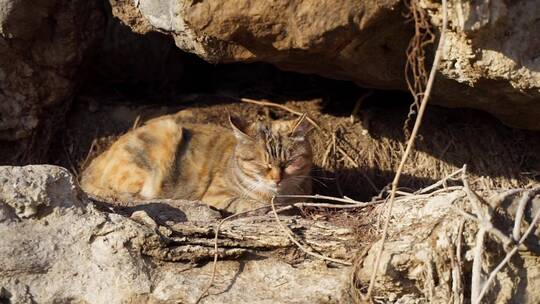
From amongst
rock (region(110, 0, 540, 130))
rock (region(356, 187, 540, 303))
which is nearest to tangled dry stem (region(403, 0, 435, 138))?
rock (region(110, 0, 540, 130))

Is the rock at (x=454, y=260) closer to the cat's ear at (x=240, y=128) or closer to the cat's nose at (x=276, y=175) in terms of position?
Answer: the cat's nose at (x=276, y=175)

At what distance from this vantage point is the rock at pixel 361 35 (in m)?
5.14

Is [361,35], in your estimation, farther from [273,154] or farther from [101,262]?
[101,262]

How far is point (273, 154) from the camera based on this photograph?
6473mm

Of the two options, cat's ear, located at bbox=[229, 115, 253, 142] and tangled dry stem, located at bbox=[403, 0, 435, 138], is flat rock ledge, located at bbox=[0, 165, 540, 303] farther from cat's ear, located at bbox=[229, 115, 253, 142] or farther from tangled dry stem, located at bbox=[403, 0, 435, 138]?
cat's ear, located at bbox=[229, 115, 253, 142]

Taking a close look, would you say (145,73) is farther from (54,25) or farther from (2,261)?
(2,261)

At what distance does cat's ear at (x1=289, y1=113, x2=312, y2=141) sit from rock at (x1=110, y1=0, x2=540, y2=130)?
0.69 meters

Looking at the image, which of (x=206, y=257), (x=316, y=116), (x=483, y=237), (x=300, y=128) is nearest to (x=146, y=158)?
(x=300, y=128)

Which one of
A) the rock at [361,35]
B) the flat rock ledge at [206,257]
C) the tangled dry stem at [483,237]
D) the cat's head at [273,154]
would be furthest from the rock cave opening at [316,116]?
the tangled dry stem at [483,237]

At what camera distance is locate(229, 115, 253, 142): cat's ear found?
6574mm

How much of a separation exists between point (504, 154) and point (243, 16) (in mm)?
2866

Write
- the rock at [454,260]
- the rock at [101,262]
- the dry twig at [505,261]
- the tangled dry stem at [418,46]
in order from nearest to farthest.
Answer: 1. the dry twig at [505,261]
2. the rock at [454,260]
3. the rock at [101,262]
4. the tangled dry stem at [418,46]

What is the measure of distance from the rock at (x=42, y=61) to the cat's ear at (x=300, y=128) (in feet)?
5.84

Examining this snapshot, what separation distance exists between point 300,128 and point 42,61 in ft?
6.65
